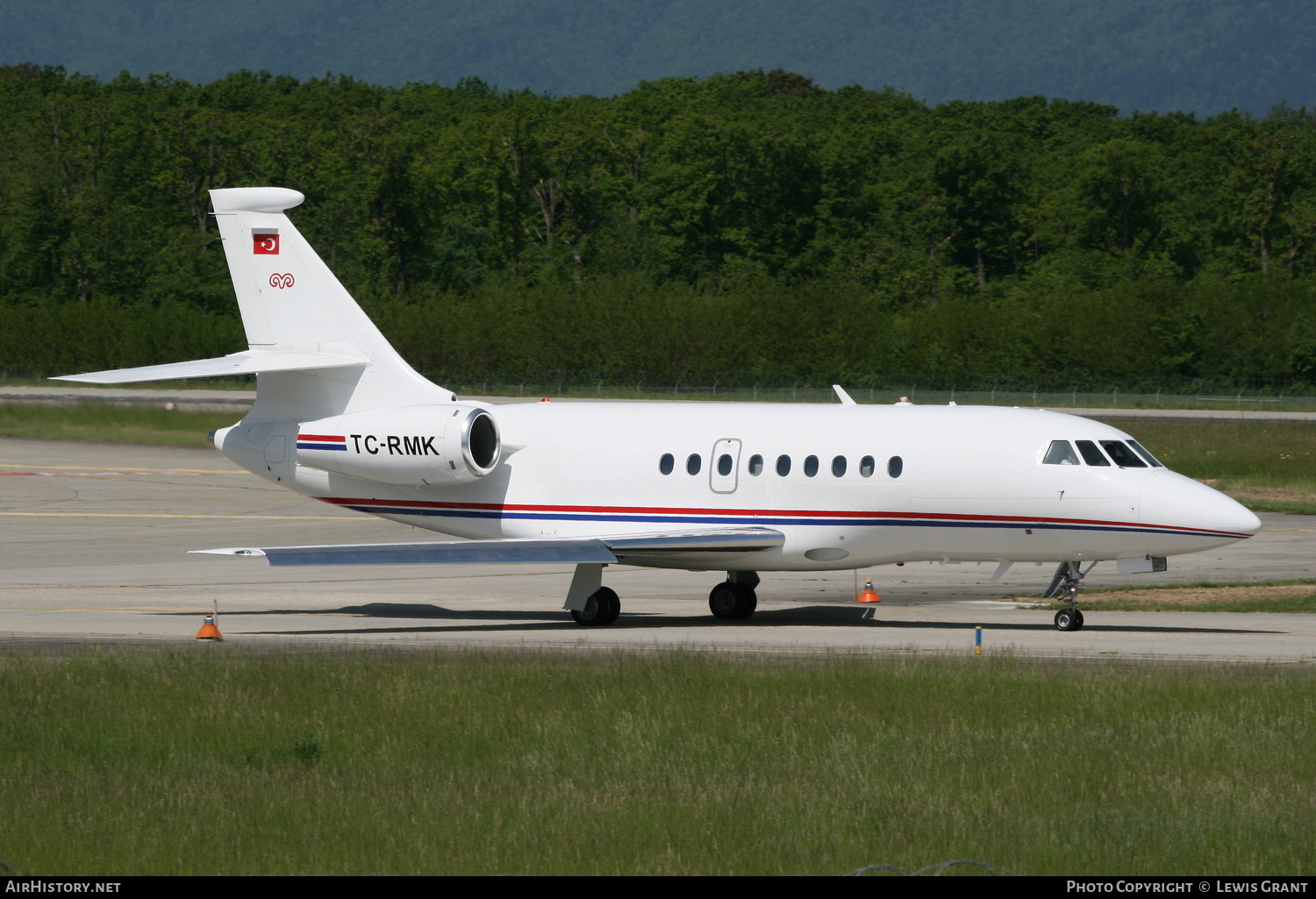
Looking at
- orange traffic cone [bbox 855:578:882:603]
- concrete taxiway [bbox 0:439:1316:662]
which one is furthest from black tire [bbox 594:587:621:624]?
orange traffic cone [bbox 855:578:882:603]

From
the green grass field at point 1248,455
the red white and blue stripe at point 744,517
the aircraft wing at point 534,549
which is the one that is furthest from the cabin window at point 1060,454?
the green grass field at point 1248,455

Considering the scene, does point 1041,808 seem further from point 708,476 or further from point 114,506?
point 114,506

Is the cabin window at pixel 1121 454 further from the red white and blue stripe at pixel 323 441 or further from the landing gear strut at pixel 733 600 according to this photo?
the red white and blue stripe at pixel 323 441

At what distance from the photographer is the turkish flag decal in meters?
26.8

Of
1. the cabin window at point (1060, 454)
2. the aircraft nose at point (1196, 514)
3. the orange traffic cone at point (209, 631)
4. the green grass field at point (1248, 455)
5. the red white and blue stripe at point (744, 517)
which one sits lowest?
the green grass field at point (1248, 455)

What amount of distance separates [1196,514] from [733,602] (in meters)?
7.11

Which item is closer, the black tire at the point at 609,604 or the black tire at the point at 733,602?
the black tire at the point at 609,604

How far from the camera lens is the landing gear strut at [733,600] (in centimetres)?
2536

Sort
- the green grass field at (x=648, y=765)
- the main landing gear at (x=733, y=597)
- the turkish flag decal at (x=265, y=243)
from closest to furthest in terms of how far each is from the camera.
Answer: the green grass field at (x=648, y=765)
the main landing gear at (x=733, y=597)
the turkish flag decal at (x=265, y=243)

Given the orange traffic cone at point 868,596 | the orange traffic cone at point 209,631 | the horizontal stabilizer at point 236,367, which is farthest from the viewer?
the orange traffic cone at point 868,596

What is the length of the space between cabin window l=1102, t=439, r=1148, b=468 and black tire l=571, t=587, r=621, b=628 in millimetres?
7309

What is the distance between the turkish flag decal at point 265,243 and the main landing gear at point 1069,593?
13.2 metres
